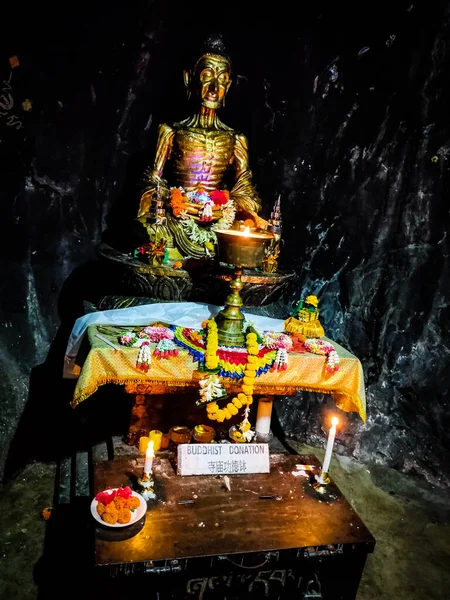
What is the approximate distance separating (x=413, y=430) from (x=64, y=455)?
10.7 feet

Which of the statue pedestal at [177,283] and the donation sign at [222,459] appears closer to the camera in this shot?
the donation sign at [222,459]

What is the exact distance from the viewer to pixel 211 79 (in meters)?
4.05

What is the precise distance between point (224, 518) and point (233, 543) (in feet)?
0.59

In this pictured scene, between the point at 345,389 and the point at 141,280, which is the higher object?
the point at 141,280

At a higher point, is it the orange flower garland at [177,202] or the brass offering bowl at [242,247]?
the orange flower garland at [177,202]

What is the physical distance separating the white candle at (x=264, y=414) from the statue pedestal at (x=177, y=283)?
82 cm

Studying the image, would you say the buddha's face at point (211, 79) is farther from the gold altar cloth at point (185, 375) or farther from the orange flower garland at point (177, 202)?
the gold altar cloth at point (185, 375)

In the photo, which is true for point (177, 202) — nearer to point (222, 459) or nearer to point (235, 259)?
point (235, 259)

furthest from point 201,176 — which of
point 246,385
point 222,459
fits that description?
point 222,459

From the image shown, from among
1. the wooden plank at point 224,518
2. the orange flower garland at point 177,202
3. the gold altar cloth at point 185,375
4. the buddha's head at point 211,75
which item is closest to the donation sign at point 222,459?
the wooden plank at point 224,518

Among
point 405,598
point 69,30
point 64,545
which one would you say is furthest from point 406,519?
point 69,30

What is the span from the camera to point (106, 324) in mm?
2857

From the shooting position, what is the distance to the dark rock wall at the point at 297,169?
3.84 m

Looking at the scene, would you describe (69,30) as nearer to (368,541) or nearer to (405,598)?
(368,541)
